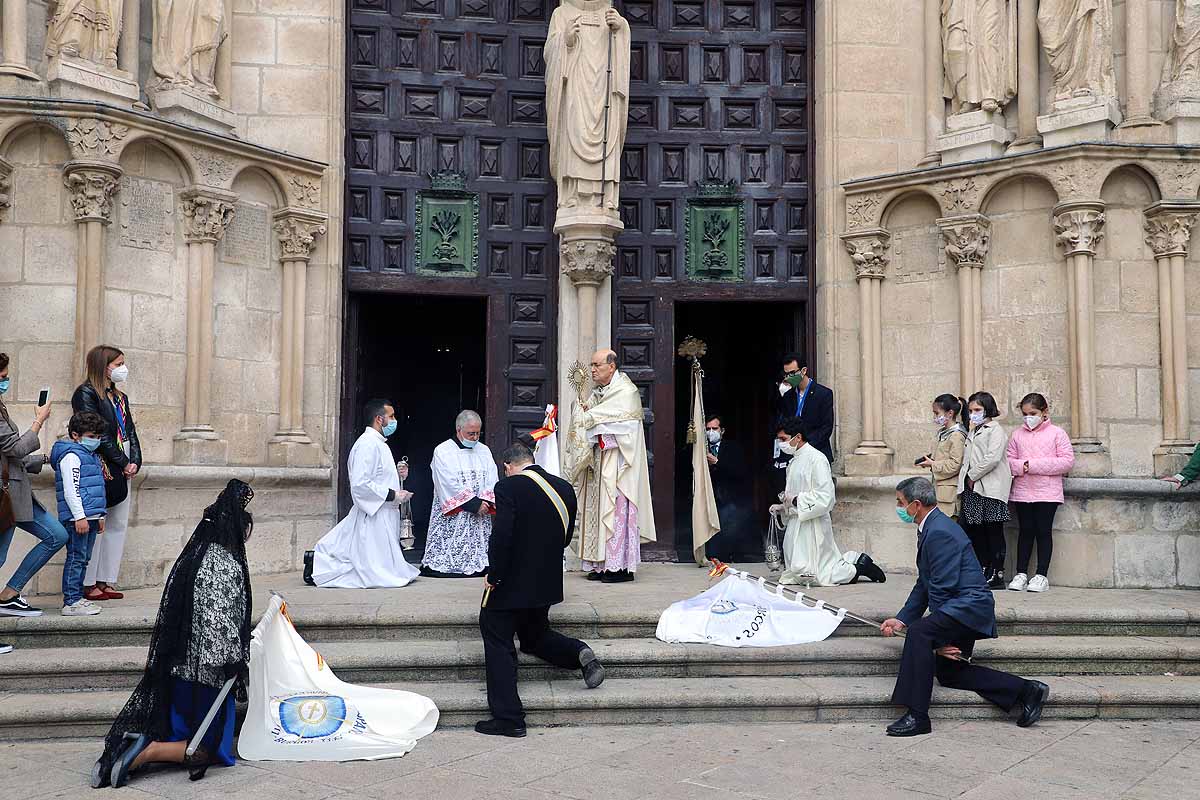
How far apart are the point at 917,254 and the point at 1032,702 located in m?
5.69

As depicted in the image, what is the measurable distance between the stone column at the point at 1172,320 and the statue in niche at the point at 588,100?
5.12m

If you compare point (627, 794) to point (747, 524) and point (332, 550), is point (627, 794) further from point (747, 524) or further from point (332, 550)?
point (747, 524)

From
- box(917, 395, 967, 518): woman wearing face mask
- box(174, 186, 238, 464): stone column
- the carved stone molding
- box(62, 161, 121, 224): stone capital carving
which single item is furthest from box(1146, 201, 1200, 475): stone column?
box(62, 161, 121, 224): stone capital carving

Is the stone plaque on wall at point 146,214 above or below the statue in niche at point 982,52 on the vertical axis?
below

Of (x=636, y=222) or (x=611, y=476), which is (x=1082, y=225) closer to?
Answer: (x=636, y=222)

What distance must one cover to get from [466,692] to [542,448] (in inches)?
132

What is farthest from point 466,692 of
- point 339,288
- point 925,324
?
point 925,324

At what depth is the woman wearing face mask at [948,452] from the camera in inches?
381

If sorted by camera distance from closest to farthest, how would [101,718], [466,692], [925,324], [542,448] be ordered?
[101,718]
[466,692]
[542,448]
[925,324]

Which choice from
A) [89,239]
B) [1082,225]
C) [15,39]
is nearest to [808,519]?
[1082,225]

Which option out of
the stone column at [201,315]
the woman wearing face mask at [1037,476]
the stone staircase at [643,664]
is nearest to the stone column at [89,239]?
the stone column at [201,315]

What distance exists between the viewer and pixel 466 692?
6.78 m

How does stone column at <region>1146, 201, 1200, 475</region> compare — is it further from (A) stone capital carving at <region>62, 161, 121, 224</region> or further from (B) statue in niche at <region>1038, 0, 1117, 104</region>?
(A) stone capital carving at <region>62, 161, 121, 224</region>

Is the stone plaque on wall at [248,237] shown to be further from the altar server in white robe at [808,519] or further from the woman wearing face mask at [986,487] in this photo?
the woman wearing face mask at [986,487]
